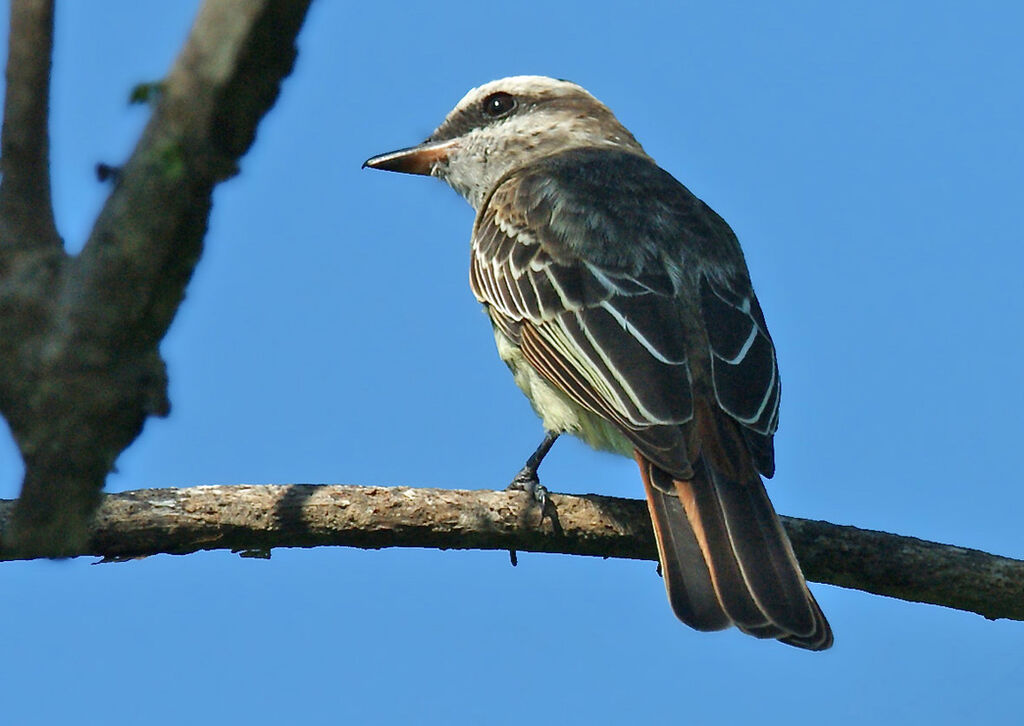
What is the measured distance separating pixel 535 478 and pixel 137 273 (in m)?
3.58

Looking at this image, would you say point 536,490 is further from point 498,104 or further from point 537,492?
point 498,104

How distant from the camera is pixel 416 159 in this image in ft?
26.2

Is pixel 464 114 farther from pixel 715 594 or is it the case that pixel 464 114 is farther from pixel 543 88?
pixel 715 594

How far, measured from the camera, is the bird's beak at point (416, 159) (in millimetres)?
7996

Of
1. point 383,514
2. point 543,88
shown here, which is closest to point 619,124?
point 543,88

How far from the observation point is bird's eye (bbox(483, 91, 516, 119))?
26.5 ft

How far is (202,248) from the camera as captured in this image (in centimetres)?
239

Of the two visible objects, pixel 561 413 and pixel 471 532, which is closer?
pixel 471 532

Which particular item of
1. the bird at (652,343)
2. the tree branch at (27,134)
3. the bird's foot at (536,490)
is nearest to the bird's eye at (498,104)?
the bird at (652,343)

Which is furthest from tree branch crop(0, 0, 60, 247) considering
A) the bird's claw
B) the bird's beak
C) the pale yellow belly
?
the bird's beak

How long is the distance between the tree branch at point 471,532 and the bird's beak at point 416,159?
10.5 ft

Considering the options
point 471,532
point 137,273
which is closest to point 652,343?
point 471,532

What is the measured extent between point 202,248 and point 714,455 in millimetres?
3180

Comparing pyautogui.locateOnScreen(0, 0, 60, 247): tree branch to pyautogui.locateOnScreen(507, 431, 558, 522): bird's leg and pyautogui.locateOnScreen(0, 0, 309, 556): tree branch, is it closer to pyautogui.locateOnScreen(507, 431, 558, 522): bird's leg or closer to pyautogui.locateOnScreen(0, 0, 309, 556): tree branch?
pyautogui.locateOnScreen(0, 0, 309, 556): tree branch
